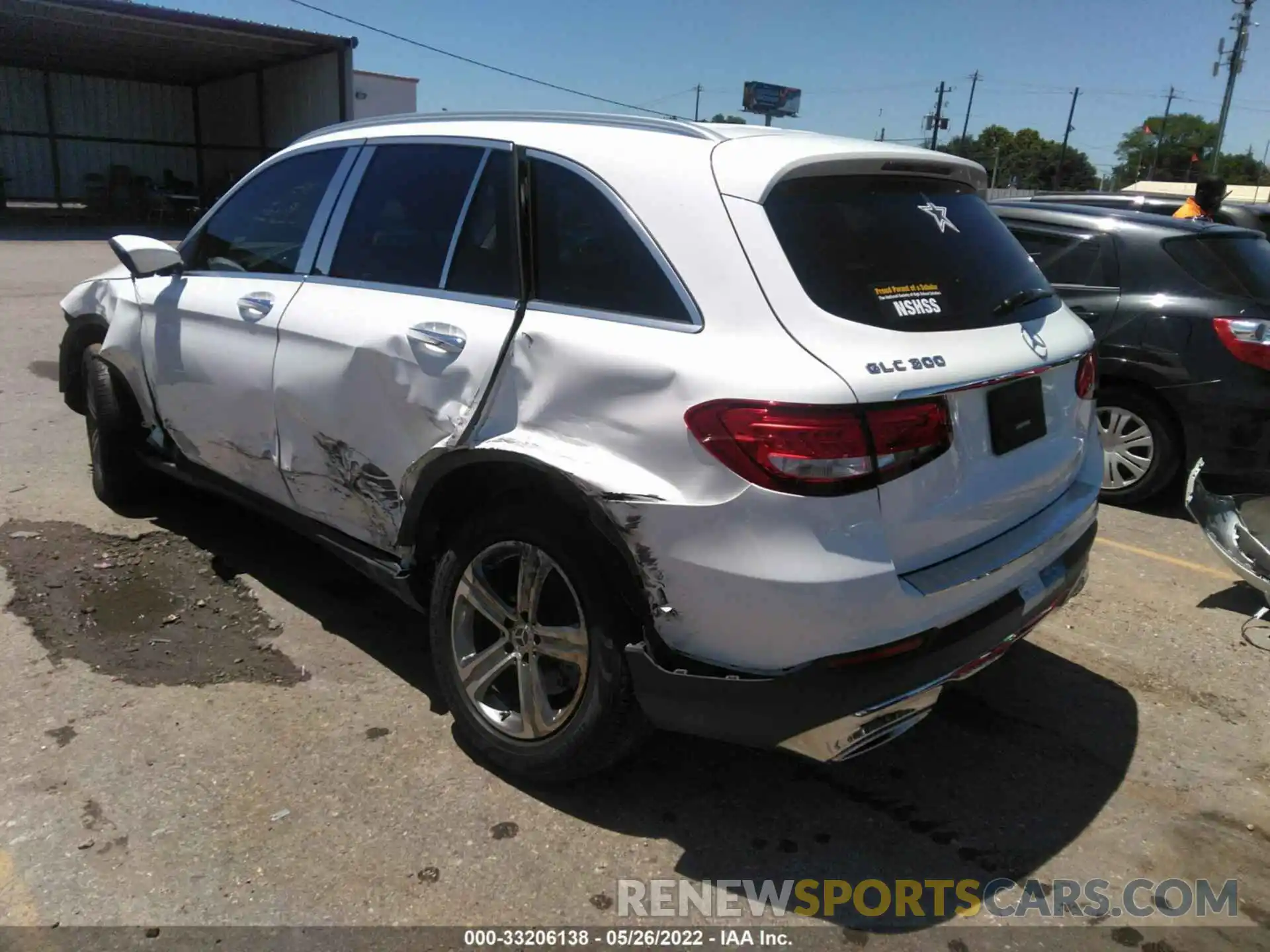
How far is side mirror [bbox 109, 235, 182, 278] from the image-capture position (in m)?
4.10

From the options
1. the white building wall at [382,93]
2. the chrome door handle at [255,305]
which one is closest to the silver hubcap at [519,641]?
the chrome door handle at [255,305]

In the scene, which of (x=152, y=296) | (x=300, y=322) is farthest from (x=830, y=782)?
(x=152, y=296)

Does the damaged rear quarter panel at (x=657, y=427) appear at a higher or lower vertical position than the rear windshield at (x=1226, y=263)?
lower

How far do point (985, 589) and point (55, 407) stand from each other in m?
6.67

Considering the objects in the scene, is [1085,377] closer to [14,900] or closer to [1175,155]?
[14,900]

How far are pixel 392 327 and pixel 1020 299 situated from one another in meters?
1.92

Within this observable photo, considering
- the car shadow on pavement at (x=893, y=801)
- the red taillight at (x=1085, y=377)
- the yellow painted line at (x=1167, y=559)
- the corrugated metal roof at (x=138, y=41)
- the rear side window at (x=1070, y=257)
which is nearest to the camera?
the car shadow on pavement at (x=893, y=801)

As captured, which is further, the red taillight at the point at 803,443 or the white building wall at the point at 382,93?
the white building wall at the point at 382,93

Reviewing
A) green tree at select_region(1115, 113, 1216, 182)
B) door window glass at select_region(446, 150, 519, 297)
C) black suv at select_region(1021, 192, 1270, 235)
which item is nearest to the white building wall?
black suv at select_region(1021, 192, 1270, 235)

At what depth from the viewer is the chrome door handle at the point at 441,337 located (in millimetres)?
2781

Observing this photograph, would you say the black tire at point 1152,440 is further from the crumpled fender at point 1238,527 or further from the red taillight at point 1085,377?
the red taillight at point 1085,377

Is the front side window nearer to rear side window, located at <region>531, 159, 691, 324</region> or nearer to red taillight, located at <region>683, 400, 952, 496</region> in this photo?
rear side window, located at <region>531, 159, 691, 324</region>

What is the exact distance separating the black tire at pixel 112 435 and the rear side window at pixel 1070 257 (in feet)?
16.5

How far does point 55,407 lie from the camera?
6.79 metres
